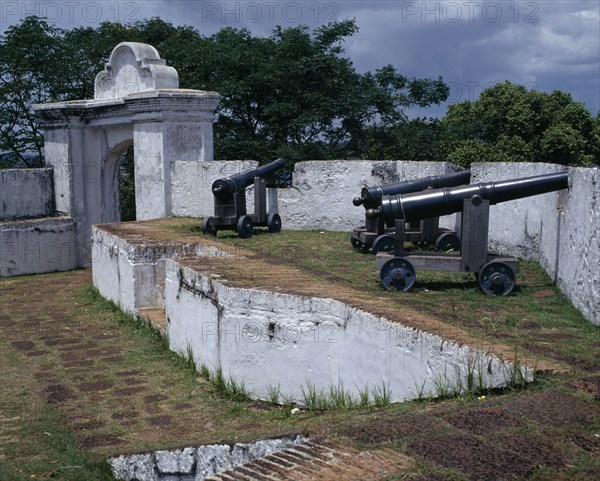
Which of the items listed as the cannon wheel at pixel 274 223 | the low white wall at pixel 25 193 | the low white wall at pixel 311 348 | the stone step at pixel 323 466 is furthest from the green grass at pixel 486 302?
the low white wall at pixel 25 193

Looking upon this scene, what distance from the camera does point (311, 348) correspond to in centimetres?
605

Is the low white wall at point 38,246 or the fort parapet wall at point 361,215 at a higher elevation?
the fort parapet wall at point 361,215

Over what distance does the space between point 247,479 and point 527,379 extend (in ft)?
6.06

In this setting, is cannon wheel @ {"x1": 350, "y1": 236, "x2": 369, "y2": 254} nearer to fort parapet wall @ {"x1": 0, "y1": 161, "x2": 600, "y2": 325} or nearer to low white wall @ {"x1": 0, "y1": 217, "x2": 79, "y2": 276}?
fort parapet wall @ {"x1": 0, "y1": 161, "x2": 600, "y2": 325}

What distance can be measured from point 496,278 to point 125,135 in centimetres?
854

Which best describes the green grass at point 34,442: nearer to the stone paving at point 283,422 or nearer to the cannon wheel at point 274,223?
the stone paving at point 283,422

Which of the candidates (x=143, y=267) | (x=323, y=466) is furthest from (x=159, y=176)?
(x=323, y=466)

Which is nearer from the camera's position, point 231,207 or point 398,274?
point 398,274

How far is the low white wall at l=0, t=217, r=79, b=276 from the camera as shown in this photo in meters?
13.1

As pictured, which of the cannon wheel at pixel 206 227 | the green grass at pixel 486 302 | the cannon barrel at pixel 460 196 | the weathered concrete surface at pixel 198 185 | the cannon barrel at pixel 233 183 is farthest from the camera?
the weathered concrete surface at pixel 198 185

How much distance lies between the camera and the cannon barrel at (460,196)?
7078mm

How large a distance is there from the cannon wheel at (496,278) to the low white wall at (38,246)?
29.2ft

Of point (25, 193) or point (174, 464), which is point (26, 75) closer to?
point (25, 193)

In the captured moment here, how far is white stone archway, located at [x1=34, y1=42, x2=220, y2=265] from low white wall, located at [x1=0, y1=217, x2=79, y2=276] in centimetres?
21
